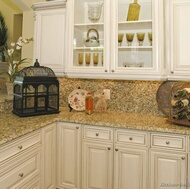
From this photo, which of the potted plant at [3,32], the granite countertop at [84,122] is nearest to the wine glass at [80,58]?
the granite countertop at [84,122]

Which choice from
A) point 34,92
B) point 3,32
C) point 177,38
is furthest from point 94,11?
point 3,32

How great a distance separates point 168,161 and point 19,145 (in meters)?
1.29

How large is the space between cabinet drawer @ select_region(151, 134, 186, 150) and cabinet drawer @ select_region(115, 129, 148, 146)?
80mm

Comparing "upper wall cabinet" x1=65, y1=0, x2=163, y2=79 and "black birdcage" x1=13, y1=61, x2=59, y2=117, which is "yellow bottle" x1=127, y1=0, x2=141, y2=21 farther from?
"black birdcage" x1=13, y1=61, x2=59, y2=117

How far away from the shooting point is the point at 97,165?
2.01m

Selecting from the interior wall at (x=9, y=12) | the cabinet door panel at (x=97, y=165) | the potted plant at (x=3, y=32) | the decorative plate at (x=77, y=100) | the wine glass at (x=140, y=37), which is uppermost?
the interior wall at (x=9, y=12)

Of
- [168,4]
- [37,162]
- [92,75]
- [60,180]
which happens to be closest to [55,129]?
[37,162]

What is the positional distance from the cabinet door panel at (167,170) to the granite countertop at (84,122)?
23 centimetres

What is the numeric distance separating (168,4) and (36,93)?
1679 mm

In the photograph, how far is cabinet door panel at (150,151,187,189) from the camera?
1.74m

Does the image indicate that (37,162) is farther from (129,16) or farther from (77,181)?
(129,16)

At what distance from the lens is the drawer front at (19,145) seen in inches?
56.6

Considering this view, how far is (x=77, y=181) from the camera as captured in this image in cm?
208

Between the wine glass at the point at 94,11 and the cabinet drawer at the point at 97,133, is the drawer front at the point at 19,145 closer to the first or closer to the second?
the cabinet drawer at the point at 97,133
